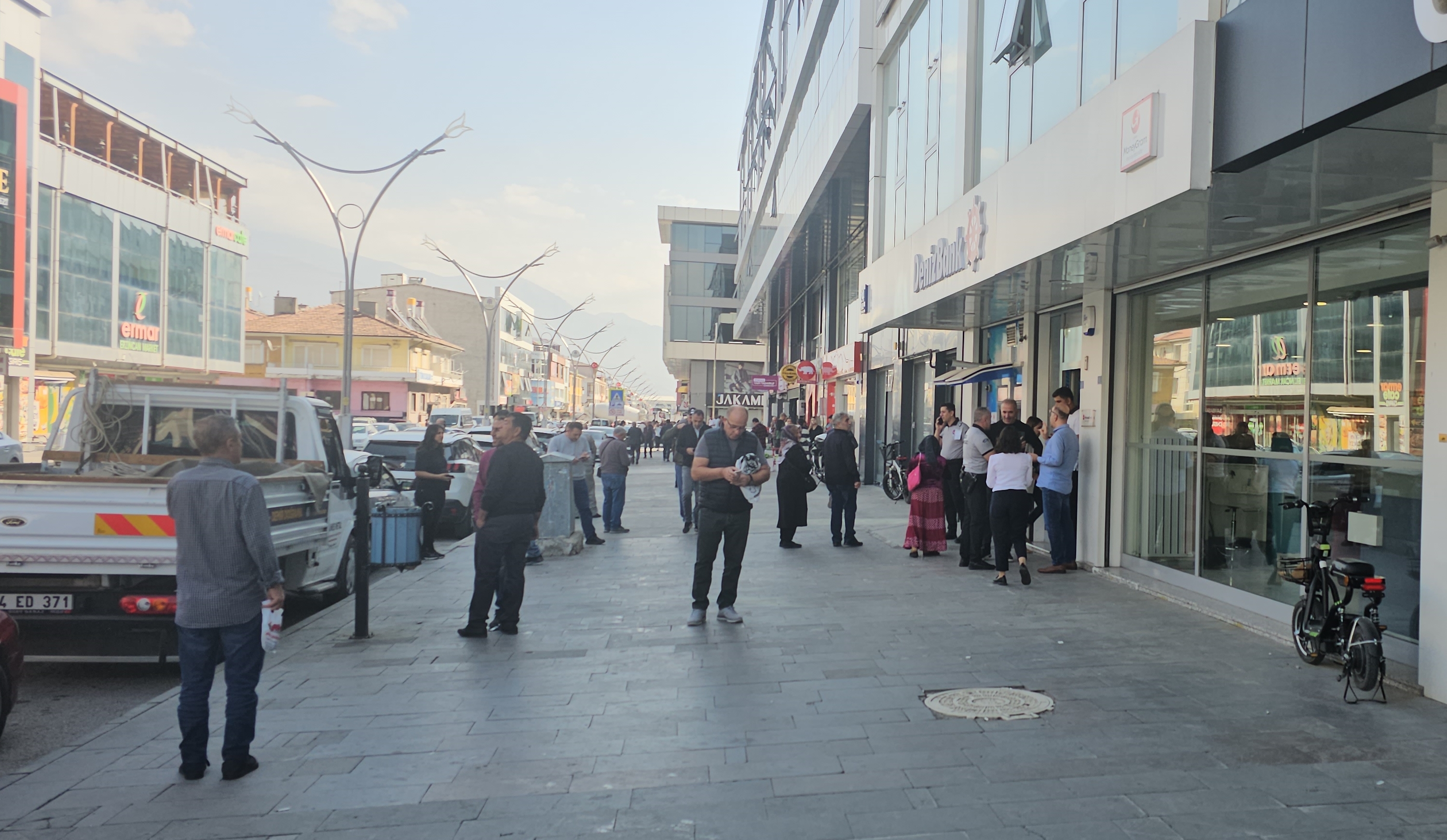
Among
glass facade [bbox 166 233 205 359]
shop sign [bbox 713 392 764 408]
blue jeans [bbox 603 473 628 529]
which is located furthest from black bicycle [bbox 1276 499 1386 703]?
glass facade [bbox 166 233 205 359]

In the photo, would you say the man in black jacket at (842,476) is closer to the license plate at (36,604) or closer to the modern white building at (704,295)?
the license plate at (36,604)

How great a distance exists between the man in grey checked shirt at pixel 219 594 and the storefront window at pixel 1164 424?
763cm

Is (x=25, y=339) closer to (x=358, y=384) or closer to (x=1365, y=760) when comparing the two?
(x=358, y=384)

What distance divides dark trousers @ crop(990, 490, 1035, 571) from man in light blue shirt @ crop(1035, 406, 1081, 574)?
2.41ft

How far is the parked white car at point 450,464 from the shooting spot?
46.2 ft

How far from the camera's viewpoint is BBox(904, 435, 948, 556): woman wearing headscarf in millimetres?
11539

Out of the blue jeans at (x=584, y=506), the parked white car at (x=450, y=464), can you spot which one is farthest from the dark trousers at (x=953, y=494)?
the parked white car at (x=450, y=464)

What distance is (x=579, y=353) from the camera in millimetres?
70812

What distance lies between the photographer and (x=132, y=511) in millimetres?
6195

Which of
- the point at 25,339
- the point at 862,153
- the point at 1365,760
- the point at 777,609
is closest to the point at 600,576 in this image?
the point at 777,609

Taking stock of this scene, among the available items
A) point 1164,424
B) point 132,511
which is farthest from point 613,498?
point 132,511

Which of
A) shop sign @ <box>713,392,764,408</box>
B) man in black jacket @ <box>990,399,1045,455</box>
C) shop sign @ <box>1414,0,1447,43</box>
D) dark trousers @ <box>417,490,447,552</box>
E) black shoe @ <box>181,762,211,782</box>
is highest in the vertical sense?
shop sign @ <box>1414,0,1447,43</box>

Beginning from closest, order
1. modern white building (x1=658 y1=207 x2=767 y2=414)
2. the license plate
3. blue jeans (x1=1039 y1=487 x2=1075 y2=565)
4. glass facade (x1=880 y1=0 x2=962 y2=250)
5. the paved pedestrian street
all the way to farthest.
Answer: the paved pedestrian street, the license plate, blue jeans (x1=1039 y1=487 x2=1075 y2=565), glass facade (x1=880 y1=0 x2=962 y2=250), modern white building (x1=658 y1=207 x2=767 y2=414)

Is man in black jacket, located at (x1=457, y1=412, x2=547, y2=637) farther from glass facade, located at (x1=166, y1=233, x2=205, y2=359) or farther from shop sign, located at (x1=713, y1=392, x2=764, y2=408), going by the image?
glass facade, located at (x1=166, y1=233, x2=205, y2=359)
